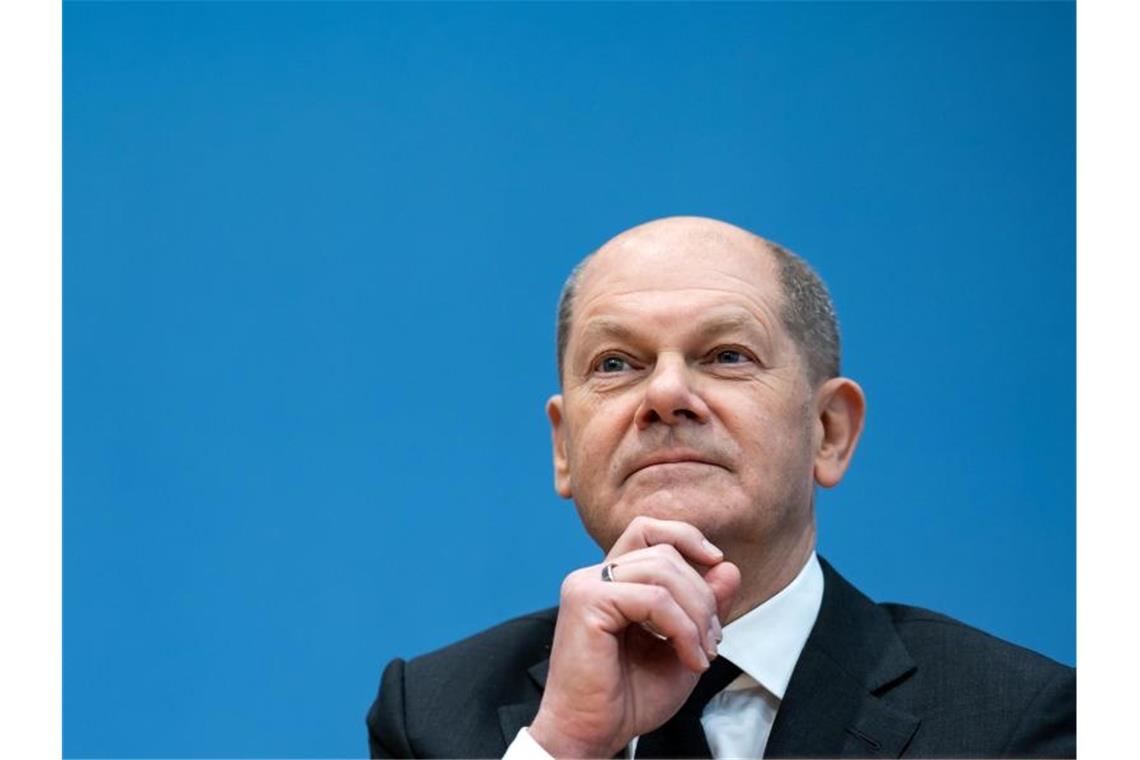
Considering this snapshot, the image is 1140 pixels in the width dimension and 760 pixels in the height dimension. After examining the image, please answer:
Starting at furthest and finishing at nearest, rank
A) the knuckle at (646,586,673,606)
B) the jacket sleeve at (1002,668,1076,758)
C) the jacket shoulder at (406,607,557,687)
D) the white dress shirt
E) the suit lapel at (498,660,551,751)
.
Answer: the jacket shoulder at (406,607,557,687)
the suit lapel at (498,660,551,751)
the white dress shirt
the jacket sleeve at (1002,668,1076,758)
the knuckle at (646,586,673,606)

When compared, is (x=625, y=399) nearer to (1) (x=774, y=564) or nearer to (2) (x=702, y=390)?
(2) (x=702, y=390)

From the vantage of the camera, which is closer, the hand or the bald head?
the hand

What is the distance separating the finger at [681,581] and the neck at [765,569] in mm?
295

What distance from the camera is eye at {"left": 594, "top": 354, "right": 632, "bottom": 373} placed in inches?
86.4

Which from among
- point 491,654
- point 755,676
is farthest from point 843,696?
point 491,654

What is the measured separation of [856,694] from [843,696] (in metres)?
0.02

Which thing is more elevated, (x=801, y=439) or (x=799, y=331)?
(x=799, y=331)

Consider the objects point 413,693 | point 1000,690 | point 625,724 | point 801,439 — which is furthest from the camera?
point 413,693

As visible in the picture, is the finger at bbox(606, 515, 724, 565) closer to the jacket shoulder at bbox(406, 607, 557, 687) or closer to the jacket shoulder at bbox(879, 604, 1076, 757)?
the jacket shoulder at bbox(879, 604, 1076, 757)

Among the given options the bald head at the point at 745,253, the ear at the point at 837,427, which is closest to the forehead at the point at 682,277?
the bald head at the point at 745,253

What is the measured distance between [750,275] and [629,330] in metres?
0.21

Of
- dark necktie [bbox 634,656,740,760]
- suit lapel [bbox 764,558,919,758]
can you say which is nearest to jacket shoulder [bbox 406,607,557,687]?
dark necktie [bbox 634,656,740,760]

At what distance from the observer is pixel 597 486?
2135mm
